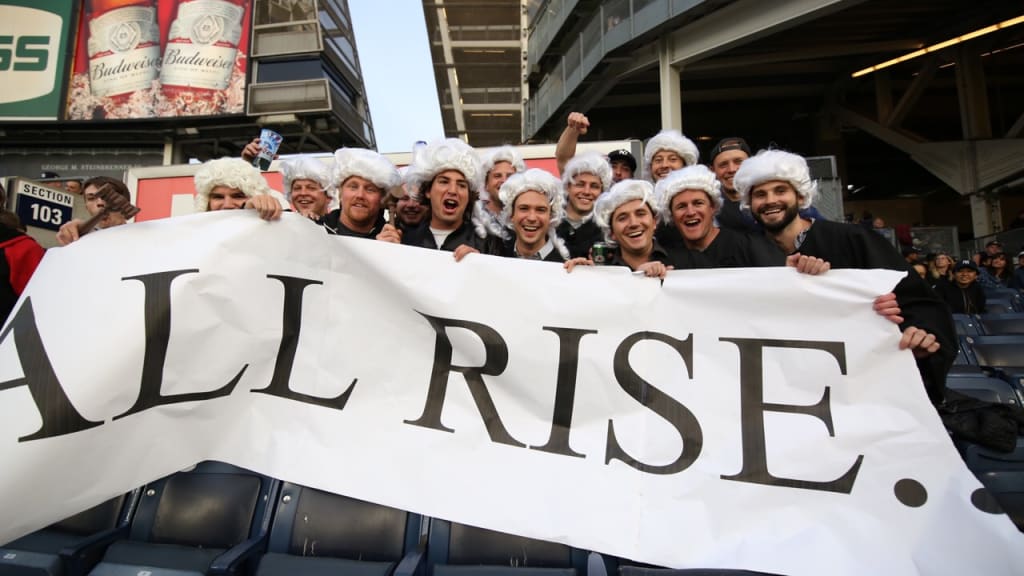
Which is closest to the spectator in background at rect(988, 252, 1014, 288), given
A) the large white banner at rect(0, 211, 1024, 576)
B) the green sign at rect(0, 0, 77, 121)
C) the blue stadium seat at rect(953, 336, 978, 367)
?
the blue stadium seat at rect(953, 336, 978, 367)

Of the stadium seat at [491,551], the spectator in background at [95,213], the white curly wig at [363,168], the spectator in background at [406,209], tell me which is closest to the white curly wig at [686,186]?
the spectator in background at [406,209]

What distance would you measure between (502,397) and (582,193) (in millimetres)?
1654

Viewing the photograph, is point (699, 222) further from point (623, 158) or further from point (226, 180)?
point (226, 180)

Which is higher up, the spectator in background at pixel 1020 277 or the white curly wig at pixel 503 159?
the white curly wig at pixel 503 159

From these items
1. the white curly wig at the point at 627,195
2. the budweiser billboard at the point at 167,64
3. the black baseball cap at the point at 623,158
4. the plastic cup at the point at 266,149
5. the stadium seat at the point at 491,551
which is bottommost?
the stadium seat at the point at 491,551

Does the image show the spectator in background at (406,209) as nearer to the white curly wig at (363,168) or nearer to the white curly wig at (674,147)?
the white curly wig at (363,168)

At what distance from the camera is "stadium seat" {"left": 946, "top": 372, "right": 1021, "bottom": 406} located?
3.41 m

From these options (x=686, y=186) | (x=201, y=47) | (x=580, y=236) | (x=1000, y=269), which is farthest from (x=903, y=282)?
(x=201, y=47)

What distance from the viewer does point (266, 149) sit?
3.22 meters

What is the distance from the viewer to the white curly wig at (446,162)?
2.99 metres

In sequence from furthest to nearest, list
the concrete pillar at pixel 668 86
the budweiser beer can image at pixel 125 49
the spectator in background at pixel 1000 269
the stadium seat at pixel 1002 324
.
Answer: the budweiser beer can image at pixel 125 49
the concrete pillar at pixel 668 86
the spectator in background at pixel 1000 269
the stadium seat at pixel 1002 324

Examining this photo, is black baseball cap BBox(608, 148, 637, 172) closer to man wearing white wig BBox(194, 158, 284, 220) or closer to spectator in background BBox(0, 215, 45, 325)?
man wearing white wig BBox(194, 158, 284, 220)

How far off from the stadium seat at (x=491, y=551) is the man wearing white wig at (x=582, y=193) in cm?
178

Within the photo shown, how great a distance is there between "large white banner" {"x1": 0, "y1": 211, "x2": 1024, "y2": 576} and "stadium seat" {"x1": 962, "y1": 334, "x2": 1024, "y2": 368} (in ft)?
12.1
